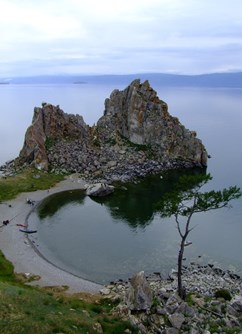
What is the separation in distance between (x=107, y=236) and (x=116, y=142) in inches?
2540

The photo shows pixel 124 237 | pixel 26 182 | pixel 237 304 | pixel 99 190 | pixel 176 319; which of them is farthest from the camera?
pixel 26 182

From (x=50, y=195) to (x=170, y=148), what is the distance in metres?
52.5

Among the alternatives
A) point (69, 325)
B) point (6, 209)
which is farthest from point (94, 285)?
point (6, 209)

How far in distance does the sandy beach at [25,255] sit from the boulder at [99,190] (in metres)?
12.3

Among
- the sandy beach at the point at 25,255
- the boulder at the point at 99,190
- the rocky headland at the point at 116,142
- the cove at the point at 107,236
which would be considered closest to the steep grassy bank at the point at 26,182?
the sandy beach at the point at 25,255

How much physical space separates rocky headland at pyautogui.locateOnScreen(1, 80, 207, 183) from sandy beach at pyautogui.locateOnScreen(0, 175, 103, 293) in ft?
88.3

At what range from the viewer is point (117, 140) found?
13825cm

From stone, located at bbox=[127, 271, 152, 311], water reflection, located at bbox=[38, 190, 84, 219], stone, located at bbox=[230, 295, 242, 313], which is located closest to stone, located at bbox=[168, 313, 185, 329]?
stone, located at bbox=[127, 271, 152, 311]

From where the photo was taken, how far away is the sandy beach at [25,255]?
56281 millimetres

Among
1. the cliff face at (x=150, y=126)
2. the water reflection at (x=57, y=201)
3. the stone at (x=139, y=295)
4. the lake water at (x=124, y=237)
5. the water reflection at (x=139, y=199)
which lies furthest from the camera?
the cliff face at (x=150, y=126)

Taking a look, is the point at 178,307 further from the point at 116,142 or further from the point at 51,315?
the point at 116,142

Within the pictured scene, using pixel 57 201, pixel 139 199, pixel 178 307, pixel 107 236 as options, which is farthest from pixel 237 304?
pixel 57 201

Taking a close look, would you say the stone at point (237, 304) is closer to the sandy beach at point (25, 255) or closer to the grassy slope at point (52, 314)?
the grassy slope at point (52, 314)

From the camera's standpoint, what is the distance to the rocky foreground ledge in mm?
41031
